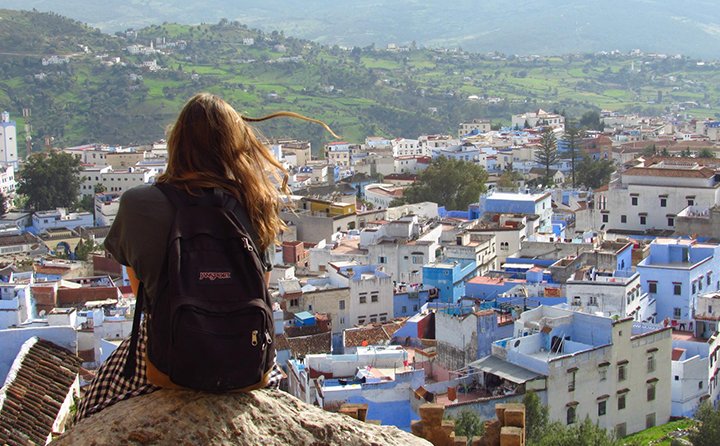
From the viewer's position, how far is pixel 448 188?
37375mm

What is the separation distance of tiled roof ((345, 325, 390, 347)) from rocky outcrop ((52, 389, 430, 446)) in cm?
1507

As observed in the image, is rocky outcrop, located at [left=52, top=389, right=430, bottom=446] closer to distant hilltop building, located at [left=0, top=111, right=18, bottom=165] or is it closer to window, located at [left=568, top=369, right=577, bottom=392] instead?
window, located at [left=568, top=369, right=577, bottom=392]

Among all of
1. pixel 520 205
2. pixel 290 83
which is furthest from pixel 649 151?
pixel 290 83

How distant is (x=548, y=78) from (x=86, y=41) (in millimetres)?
44539

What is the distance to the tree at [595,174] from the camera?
136 ft

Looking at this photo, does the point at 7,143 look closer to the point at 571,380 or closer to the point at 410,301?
the point at 410,301

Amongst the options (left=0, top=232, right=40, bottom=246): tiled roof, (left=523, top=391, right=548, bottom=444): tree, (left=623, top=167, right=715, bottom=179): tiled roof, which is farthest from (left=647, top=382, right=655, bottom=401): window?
(left=0, top=232, right=40, bottom=246): tiled roof

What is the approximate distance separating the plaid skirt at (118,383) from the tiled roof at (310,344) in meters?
14.9

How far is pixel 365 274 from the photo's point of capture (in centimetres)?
2188

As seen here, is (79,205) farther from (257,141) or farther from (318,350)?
(257,141)

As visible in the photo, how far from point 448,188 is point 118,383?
113 feet

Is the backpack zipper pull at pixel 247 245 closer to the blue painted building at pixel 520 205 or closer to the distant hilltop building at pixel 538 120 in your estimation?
the blue painted building at pixel 520 205

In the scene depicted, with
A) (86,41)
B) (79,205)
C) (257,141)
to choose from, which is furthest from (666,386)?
(86,41)

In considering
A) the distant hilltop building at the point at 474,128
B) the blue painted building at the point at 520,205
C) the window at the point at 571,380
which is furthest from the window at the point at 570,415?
the distant hilltop building at the point at 474,128
